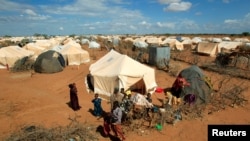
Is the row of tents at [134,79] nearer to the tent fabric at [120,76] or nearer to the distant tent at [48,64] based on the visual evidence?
the tent fabric at [120,76]

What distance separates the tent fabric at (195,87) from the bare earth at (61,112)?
1.18 metres

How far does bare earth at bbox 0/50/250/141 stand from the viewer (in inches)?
384

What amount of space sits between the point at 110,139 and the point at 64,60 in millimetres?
17203

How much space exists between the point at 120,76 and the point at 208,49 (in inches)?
951

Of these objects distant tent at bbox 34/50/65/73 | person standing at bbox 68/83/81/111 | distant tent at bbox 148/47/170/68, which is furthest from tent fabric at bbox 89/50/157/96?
distant tent at bbox 34/50/65/73

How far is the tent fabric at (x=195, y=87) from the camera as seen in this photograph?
502 inches

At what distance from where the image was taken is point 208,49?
111 ft

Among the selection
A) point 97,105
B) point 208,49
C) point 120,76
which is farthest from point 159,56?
point 208,49

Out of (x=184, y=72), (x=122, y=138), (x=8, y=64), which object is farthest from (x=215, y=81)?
(x=8, y=64)

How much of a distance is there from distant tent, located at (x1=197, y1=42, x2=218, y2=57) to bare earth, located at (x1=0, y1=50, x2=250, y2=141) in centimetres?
1564

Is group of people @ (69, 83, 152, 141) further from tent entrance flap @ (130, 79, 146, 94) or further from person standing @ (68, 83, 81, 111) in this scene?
tent entrance flap @ (130, 79, 146, 94)

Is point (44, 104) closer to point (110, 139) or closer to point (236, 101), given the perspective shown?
point (110, 139)

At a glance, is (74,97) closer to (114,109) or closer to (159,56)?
(114,109)

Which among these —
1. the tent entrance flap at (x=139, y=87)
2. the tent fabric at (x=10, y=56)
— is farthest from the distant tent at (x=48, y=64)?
the tent entrance flap at (x=139, y=87)
